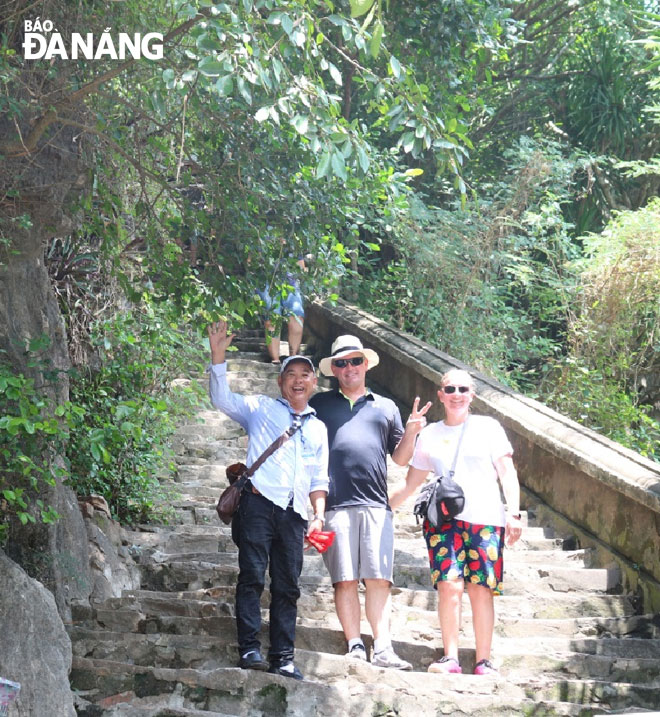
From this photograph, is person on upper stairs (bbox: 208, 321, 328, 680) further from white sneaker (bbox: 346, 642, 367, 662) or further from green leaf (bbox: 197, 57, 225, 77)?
green leaf (bbox: 197, 57, 225, 77)

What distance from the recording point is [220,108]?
20.9ft

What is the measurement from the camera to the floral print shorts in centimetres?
533

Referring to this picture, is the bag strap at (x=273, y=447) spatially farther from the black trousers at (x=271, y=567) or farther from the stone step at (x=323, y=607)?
the stone step at (x=323, y=607)

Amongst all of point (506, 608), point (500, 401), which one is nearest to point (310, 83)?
point (506, 608)

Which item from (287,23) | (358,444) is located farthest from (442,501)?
(287,23)

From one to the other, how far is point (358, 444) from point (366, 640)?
0.98 metres

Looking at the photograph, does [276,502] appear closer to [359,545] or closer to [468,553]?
[359,545]

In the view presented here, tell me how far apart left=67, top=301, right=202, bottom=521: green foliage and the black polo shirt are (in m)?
1.37

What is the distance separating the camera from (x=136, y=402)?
6590 millimetres

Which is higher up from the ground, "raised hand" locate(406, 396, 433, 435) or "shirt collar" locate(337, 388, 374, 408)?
"shirt collar" locate(337, 388, 374, 408)

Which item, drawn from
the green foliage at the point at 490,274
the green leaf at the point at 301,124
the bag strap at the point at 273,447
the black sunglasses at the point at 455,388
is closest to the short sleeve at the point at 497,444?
the black sunglasses at the point at 455,388

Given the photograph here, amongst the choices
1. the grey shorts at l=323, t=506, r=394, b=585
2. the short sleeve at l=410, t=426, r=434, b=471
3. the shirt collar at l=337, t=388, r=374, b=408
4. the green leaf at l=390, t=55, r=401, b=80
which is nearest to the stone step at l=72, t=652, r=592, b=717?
the grey shorts at l=323, t=506, r=394, b=585

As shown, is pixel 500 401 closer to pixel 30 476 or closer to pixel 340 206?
pixel 340 206

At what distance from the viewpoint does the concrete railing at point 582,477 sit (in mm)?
6324
